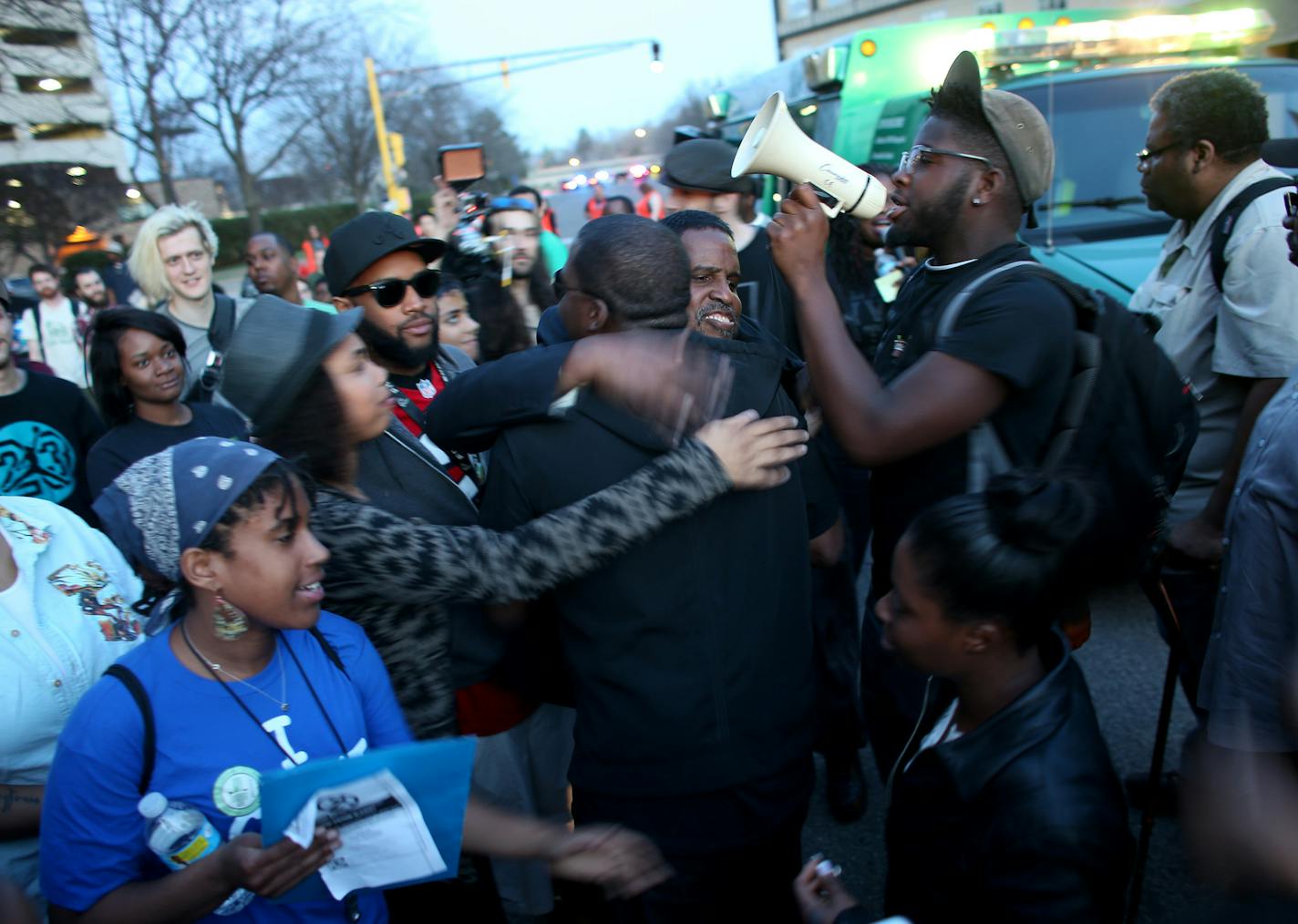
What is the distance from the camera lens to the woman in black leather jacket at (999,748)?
1.49 meters

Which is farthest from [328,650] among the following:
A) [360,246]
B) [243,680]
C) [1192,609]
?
[1192,609]

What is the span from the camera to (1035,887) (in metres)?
1.48

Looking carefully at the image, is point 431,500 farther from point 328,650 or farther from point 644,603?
point 644,603

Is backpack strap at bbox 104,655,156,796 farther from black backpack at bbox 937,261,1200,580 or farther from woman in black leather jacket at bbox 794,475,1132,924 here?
black backpack at bbox 937,261,1200,580

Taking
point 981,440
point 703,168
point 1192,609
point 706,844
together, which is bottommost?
point 1192,609

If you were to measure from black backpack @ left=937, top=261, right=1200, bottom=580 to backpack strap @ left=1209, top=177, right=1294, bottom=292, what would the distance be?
3.36 feet

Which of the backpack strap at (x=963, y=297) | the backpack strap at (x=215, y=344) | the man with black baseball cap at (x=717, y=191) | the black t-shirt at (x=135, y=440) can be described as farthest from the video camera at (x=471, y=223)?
the backpack strap at (x=963, y=297)

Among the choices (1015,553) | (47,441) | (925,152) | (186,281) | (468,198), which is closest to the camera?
(1015,553)

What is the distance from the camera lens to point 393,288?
9.14 feet

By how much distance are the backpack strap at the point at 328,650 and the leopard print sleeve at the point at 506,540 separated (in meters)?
0.12

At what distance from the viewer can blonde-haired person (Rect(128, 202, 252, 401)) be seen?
491 cm

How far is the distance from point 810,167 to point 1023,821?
1.73m

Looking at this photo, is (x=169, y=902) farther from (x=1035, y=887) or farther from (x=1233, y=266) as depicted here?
(x=1233, y=266)

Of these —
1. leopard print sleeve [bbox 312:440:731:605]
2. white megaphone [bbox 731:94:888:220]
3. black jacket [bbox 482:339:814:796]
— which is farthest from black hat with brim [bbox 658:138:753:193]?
leopard print sleeve [bbox 312:440:731:605]
